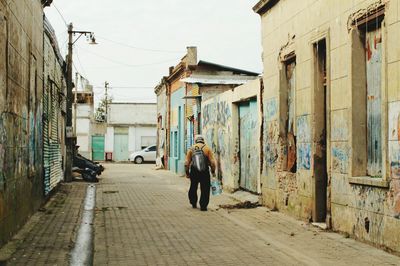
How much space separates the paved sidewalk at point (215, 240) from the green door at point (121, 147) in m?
39.6

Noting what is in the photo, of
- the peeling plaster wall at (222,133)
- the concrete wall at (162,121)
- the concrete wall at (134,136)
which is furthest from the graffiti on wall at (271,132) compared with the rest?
the concrete wall at (134,136)

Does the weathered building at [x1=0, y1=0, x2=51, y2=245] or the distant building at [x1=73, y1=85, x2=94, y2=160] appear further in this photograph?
the distant building at [x1=73, y1=85, x2=94, y2=160]

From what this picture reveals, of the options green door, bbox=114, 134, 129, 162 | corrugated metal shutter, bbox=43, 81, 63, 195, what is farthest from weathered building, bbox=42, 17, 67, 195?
green door, bbox=114, 134, 129, 162

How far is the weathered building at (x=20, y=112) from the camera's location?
8.56m

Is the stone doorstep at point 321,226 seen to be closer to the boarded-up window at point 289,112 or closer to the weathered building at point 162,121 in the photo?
the boarded-up window at point 289,112

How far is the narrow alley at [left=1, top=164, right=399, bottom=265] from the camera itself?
26.6 ft

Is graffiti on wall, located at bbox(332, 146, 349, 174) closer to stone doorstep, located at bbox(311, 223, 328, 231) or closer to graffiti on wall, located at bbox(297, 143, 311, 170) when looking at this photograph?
stone doorstep, located at bbox(311, 223, 328, 231)

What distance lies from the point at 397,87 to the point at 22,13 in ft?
20.7

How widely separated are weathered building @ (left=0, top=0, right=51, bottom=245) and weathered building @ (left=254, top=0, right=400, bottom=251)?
528 cm

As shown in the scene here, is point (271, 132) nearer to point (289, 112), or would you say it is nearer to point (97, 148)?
point (289, 112)

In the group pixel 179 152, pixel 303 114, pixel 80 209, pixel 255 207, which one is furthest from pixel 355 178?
pixel 179 152

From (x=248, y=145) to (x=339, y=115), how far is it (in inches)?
280

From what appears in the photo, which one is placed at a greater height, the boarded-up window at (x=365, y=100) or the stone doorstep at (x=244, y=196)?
the boarded-up window at (x=365, y=100)

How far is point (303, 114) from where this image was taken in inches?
481
